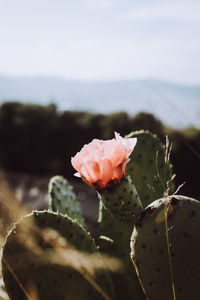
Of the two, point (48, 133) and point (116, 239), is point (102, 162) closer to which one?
point (116, 239)

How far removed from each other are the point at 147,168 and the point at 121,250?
0.30 meters

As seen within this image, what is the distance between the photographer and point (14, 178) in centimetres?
598

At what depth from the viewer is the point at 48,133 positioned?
227 inches

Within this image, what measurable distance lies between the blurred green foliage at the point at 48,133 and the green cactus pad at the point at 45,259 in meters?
3.34

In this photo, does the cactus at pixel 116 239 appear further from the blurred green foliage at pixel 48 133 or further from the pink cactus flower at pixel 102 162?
the blurred green foliage at pixel 48 133

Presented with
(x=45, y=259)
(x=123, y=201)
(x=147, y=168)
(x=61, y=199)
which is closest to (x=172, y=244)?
(x=123, y=201)

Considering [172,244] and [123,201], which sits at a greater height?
[123,201]

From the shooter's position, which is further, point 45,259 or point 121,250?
point 121,250

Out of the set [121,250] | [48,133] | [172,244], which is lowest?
[121,250]

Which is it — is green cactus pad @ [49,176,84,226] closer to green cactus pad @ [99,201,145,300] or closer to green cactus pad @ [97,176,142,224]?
green cactus pad @ [99,201,145,300]

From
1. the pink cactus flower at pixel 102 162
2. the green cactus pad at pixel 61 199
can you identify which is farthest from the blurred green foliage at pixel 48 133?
the pink cactus flower at pixel 102 162

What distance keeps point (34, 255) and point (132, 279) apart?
14.9 inches

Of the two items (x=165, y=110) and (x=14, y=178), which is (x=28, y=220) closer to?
(x=165, y=110)

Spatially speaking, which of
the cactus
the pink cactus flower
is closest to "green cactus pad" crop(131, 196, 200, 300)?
the cactus
